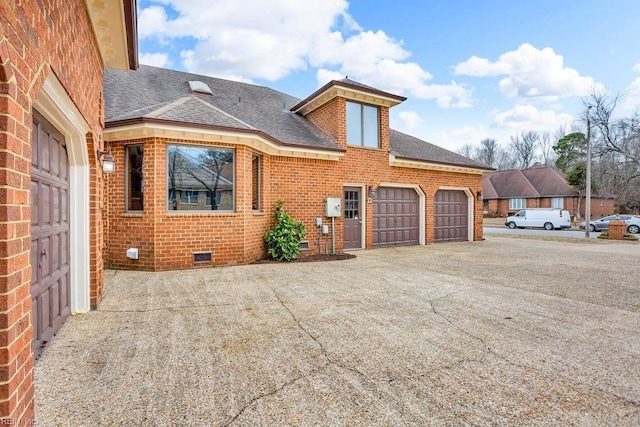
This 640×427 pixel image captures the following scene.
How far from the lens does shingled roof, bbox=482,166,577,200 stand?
100ft

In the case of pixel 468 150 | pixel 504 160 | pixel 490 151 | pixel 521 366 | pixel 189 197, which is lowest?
pixel 521 366

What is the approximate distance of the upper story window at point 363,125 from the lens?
10461mm

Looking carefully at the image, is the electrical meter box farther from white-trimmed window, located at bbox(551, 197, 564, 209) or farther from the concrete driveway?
white-trimmed window, located at bbox(551, 197, 564, 209)

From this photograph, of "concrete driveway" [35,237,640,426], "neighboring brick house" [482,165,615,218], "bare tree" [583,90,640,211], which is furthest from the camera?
"neighboring brick house" [482,165,615,218]

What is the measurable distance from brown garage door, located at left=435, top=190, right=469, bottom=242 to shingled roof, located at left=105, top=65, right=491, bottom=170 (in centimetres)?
131

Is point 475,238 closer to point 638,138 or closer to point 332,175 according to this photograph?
point 332,175

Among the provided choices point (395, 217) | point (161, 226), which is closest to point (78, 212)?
point (161, 226)

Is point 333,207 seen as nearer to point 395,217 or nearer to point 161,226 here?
point 395,217

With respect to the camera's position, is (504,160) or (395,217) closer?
(395,217)

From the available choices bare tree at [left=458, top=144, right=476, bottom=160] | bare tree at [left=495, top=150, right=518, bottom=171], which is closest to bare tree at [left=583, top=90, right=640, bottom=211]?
bare tree at [left=495, top=150, right=518, bottom=171]

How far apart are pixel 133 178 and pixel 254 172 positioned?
269 cm

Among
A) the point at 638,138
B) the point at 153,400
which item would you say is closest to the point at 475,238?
the point at 153,400

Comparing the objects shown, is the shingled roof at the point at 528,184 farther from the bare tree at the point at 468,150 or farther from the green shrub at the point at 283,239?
the green shrub at the point at 283,239

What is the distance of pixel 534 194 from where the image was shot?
31328 millimetres
